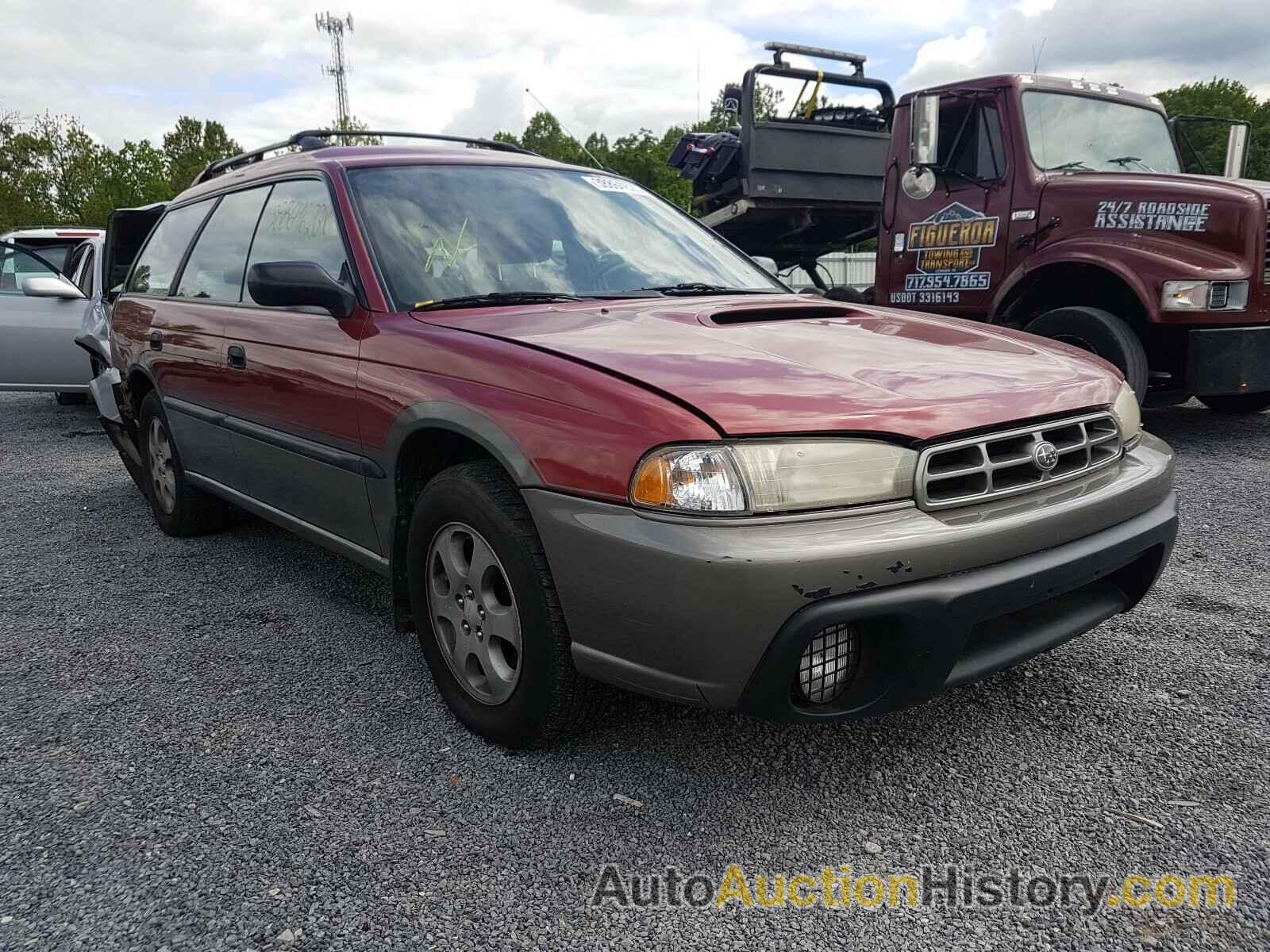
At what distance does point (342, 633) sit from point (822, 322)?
1961mm

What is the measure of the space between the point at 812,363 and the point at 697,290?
3.24 feet

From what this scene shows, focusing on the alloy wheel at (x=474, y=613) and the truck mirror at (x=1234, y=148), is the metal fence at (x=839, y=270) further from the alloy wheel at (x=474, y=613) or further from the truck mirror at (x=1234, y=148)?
the alloy wheel at (x=474, y=613)

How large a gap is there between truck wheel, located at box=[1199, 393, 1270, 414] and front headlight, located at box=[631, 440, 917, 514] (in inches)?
227

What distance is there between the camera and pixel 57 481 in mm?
6086

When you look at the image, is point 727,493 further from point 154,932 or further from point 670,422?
point 154,932

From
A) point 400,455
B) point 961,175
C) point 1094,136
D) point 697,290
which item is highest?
point 1094,136

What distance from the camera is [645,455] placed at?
199cm

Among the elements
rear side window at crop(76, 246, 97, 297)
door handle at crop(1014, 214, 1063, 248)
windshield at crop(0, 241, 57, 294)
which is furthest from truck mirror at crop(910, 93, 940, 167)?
windshield at crop(0, 241, 57, 294)

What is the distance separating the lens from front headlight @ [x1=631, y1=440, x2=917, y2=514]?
1.94 m

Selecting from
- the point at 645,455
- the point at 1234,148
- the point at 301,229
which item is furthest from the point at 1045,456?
the point at 1234,148

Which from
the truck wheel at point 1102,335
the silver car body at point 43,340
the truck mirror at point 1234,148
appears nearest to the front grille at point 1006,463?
the truck wheel at point 1102,335

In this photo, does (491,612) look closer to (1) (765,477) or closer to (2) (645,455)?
(2) (645,455)

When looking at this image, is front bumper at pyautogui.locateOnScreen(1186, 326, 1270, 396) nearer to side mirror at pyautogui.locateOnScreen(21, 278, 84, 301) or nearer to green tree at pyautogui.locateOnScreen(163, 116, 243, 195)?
side mirror at pyautogui.locateOnScreen(21, 278, 84, 301)

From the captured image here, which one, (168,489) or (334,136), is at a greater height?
(334,136)
